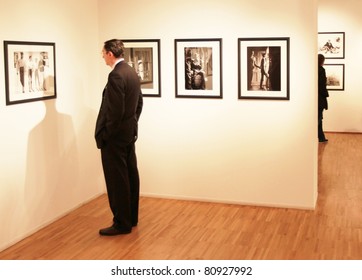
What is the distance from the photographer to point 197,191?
19.8 feet

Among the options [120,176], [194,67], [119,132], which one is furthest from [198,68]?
[120,176]

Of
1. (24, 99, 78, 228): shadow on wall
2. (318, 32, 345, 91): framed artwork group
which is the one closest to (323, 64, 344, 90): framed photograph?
(318, 32, 345, 91): framed artwork group

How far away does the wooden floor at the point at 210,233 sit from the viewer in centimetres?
449

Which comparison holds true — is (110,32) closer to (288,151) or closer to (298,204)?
(288,151)

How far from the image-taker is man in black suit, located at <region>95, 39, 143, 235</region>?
4.66 m

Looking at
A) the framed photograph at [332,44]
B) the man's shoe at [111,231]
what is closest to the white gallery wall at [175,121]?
the man's shoe at [111,231]

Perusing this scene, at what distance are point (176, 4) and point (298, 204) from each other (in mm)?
2460

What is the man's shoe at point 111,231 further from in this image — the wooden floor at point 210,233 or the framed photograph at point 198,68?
the framed photograph at point 198,68

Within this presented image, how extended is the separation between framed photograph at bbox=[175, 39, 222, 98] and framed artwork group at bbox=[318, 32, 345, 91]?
5.23m

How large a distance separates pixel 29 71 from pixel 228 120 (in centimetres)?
211

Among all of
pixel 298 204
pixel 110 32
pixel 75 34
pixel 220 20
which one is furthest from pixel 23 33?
pixel 298 204

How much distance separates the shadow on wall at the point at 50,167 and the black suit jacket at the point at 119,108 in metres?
0.68

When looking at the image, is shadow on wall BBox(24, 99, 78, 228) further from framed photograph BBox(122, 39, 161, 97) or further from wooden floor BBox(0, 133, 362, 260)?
framed photograph BBox(122, 39, 161, 97)

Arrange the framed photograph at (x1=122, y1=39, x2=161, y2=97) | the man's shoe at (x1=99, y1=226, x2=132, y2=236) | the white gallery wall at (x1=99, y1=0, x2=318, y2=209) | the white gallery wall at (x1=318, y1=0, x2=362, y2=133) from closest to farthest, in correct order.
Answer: the man's shoe at (x1=99, y1=226, x2=132, y2=236), the white gallery wall at (x1=99, y1=0, x2=318, y2=209), the framed photograph at (x1=122, y1=39, x2=161, y2=97), the white gallery wall at (x1=318, y1=0, x2=362, y2=133)
